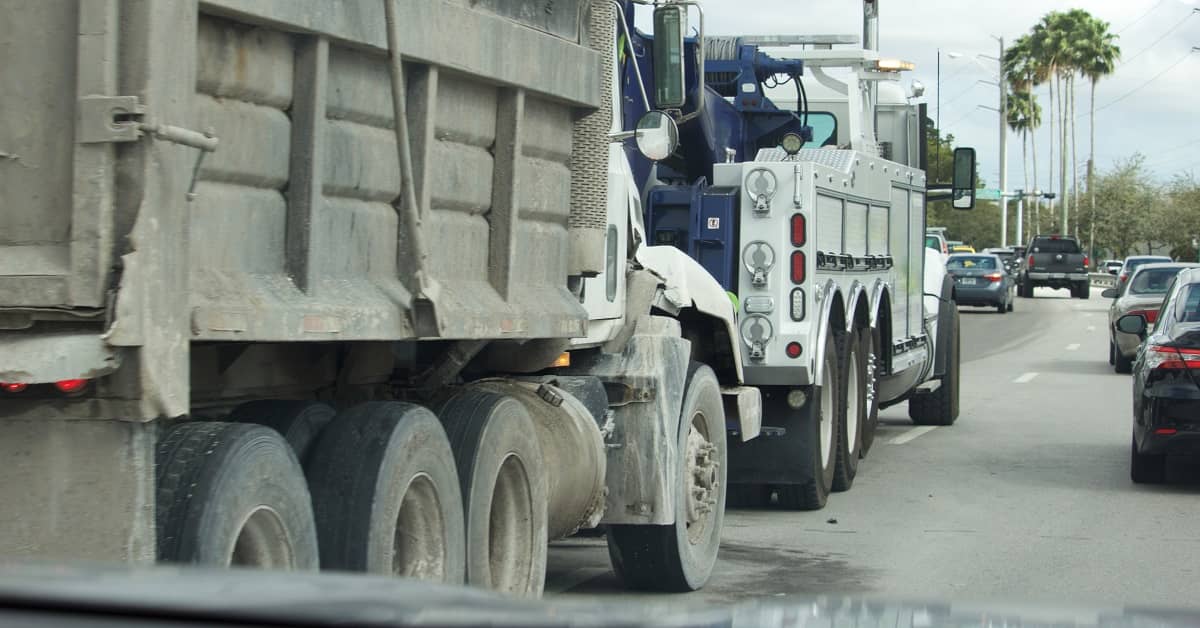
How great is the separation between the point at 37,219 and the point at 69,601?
1.95m

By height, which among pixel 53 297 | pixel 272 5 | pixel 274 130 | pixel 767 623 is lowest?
pixel 767 623

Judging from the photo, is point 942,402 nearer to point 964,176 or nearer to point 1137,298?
point 964,176

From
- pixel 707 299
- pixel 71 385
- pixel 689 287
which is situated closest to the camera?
pixel 71 385

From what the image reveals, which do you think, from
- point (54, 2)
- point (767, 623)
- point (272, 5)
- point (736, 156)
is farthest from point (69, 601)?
point (736, 156)

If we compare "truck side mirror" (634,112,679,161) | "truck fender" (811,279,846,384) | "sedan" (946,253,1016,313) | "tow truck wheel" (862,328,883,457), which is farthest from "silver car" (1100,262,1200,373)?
"truck side mirror" (634,112,679,161)

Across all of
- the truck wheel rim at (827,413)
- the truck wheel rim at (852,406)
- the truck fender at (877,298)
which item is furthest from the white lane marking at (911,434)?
the truck wheel rim at (827,413)

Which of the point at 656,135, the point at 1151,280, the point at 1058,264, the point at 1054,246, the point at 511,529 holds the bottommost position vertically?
the point at 511,529

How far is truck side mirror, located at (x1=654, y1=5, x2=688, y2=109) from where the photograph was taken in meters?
7.27

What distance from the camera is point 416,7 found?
5023 millimetres

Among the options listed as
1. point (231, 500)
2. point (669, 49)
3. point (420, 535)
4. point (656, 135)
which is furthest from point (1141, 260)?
point (231, 500)

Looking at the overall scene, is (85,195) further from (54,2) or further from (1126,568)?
(1126,568)

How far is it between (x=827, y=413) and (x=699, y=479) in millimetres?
3389

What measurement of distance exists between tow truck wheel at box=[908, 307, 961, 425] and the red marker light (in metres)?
13.7

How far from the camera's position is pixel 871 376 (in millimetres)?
12594
